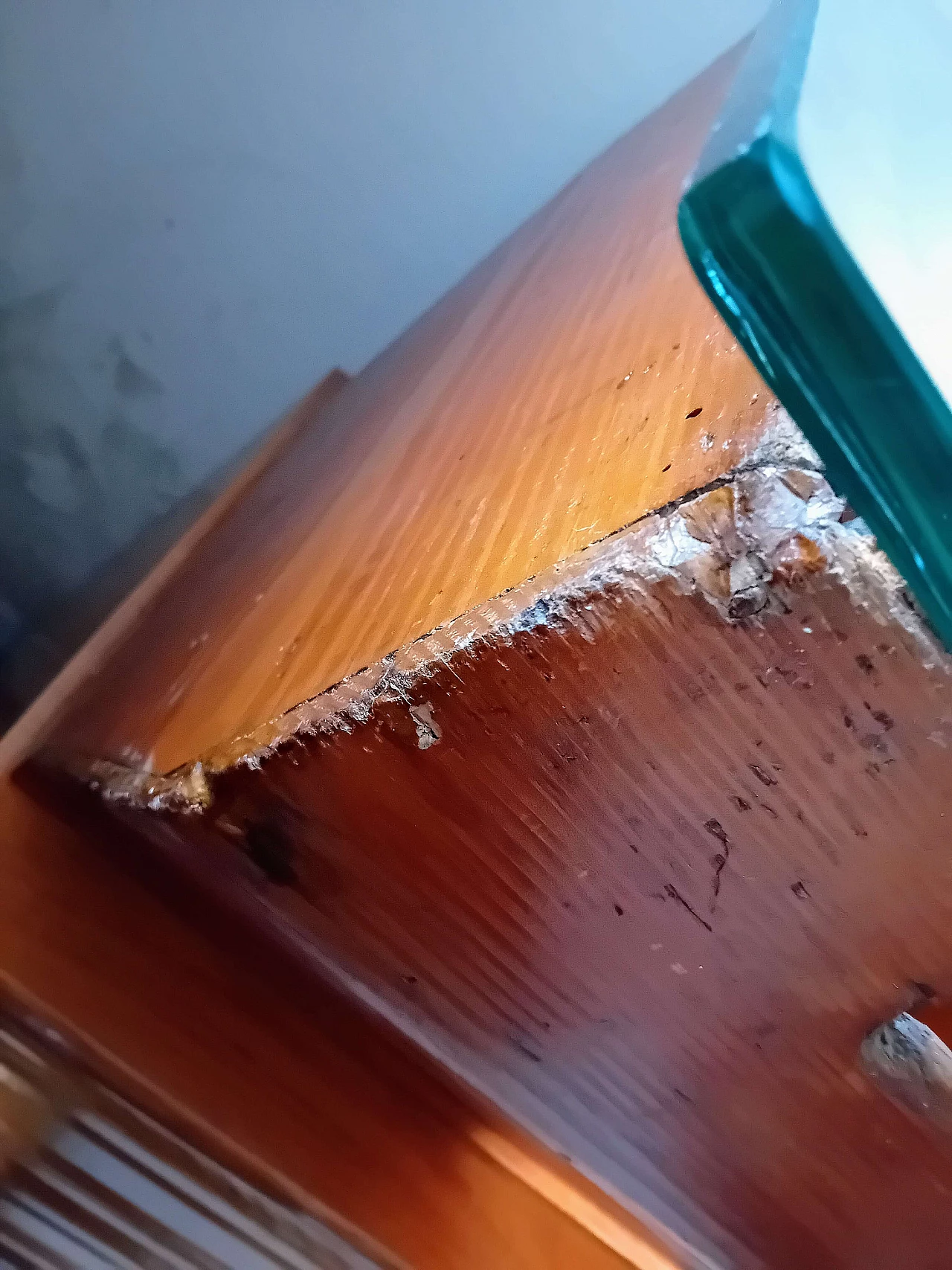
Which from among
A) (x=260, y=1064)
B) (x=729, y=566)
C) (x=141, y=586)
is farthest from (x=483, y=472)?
(x=141, y=586)

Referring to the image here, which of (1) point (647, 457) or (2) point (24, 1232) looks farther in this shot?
(2) point (24, 1232)

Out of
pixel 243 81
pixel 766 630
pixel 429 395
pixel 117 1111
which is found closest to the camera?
pixel 766 630

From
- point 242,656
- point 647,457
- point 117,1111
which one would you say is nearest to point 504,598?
point 647,457

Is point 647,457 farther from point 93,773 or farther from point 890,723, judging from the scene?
point 93,773

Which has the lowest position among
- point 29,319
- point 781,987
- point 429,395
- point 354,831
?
point 781,987

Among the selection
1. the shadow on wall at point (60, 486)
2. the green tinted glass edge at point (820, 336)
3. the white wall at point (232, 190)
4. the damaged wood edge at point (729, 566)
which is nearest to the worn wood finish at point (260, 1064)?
the damaged wood edge at point (729, 566)

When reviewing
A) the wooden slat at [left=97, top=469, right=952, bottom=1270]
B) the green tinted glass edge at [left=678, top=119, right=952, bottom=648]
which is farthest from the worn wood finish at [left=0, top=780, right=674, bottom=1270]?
the green tinted glass edge at [left=678, top=119, right=952, bottom=648]
